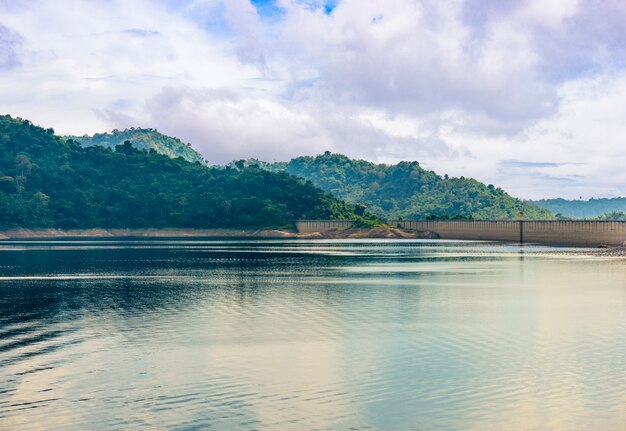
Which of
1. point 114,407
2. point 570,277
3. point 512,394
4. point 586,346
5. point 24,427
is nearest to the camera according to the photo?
point 24,427

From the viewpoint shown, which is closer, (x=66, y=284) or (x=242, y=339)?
Result: (x=242, y=339)

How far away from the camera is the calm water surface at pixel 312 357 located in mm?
28641

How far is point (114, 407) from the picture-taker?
29594mm

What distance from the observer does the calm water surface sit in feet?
94.0

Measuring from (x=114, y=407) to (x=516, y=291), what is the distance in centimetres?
5681

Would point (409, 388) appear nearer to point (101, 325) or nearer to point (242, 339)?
point (242, 339)

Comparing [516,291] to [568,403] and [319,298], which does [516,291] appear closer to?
[319,298]

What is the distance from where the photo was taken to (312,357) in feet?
132

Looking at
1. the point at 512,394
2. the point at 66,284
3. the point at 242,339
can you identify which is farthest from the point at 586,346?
the point at 66,284

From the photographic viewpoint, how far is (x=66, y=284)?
85.0 metres

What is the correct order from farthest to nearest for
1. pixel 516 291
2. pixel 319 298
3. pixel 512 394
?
pixel 516 291, pixel 319 298, pixel 512 394

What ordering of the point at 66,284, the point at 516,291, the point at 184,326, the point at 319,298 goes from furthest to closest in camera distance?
A: the point at 66,284 → the point at 516,291 → the point at 319,298 → the point at 184,326

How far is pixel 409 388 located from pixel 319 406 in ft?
16.0

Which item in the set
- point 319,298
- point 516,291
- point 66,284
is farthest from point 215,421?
point 66,284
